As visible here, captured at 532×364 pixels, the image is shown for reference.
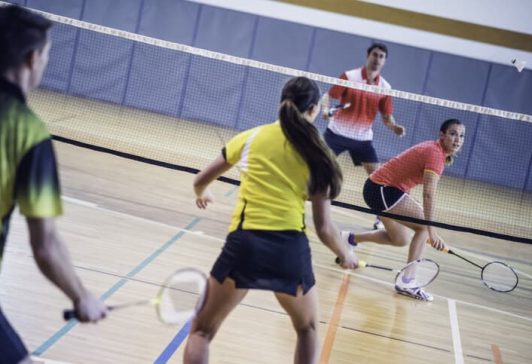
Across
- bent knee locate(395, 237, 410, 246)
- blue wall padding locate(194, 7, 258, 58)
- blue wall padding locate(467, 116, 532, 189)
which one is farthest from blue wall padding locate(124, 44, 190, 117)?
bent knee locate(395, 237, 410, 246)

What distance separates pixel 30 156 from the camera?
8.97ft

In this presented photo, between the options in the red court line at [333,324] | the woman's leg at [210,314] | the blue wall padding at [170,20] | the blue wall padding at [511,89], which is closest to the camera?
the woman's leg at [210,314]

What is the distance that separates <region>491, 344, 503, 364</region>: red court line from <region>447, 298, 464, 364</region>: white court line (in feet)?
0.90

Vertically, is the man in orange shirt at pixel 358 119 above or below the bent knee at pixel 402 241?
above

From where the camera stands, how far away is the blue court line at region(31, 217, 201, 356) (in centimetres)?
521

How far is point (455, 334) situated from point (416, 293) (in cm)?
97

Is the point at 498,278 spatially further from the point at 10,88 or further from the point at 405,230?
the point at 10,88

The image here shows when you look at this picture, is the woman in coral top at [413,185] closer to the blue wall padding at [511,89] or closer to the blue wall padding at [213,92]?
the blue wall padding at [213,92]

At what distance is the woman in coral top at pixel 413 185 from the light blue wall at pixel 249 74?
10.2m

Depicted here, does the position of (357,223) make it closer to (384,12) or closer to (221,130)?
(221,130)

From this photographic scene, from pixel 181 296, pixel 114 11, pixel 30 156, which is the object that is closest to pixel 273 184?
pixel 181 296

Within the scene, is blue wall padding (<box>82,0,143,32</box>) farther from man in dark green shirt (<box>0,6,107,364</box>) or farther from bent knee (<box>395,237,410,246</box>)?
man in dark green shirt (<box>0,6,107,364</box>)

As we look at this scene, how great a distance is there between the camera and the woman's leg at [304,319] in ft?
14.2

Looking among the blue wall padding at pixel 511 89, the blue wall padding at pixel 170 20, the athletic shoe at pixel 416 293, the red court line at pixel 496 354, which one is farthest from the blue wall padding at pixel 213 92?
the red court line at pixel 496 354
